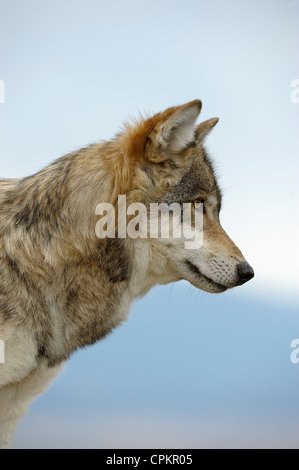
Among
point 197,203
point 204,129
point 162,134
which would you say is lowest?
point 197,203

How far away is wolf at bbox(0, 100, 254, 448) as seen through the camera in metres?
4.79

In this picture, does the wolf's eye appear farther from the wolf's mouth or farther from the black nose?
the black nose

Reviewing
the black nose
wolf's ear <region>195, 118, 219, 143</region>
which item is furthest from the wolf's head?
wolf's ear <region>195, 118, 219, 143</region>

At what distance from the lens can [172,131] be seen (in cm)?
481

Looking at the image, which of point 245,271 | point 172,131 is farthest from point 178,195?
point 245,271

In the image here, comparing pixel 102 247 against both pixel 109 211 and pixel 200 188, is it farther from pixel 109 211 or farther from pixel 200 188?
pixel 200 188

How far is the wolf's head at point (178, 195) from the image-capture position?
15.9ft

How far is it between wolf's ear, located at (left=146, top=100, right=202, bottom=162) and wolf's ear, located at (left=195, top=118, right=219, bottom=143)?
29 cm

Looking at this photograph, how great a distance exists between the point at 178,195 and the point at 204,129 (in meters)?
0.79

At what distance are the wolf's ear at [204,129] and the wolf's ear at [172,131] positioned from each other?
292mm

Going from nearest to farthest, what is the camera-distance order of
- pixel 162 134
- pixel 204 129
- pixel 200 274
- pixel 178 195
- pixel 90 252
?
pixel 162 134, pixel 90 252, pixel 178 195, pixel 200 274, pixel 204 129

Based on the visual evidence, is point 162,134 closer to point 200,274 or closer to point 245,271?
point 200,274

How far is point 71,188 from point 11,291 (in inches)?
38.2

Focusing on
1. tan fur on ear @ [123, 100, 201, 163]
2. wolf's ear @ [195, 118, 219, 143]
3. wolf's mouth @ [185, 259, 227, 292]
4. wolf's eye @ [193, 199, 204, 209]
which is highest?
wolf's ear @ [195, 118, 219, 143]
